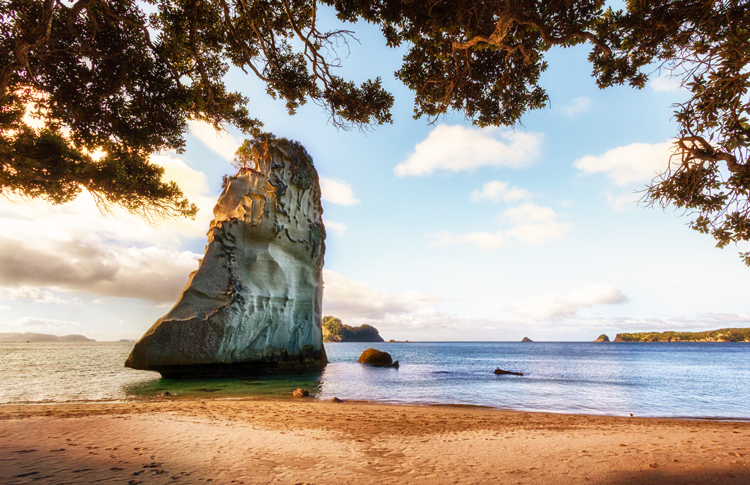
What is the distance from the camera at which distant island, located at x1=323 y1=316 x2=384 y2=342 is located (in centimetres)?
12262

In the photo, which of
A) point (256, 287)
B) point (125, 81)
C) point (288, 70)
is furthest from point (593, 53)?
point (256, 287)

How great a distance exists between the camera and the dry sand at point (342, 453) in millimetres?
2877

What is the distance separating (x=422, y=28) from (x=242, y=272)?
14418mm

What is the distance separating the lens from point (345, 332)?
12588cm

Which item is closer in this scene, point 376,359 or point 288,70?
point 288,70

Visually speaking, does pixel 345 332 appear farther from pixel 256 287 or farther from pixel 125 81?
pixel 125 81

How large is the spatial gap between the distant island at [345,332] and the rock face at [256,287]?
104 metres

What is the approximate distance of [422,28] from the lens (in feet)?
18.7

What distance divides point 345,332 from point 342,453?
418 feet

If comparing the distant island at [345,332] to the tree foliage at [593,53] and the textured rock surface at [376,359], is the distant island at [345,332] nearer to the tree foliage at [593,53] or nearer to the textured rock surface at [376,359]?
the textured rock surface at [376,359]

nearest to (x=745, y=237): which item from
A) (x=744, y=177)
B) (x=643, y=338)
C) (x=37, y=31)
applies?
(x=744, y=177)

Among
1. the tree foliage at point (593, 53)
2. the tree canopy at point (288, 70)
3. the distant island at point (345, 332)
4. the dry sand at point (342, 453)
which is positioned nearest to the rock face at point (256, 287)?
the tree canopy at point (288, 70)

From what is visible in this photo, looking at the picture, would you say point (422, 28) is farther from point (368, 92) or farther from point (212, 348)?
point (212, 348)

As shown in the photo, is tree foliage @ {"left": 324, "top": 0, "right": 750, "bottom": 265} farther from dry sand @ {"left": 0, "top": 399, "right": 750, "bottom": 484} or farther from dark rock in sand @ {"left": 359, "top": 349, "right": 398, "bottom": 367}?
dark rock in sand @ {"left": 359, "top": 349, "right": 398, "bottom": 367}
